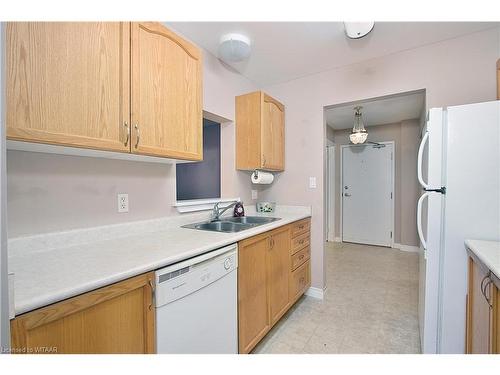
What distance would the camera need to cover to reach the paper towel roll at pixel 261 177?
236cm

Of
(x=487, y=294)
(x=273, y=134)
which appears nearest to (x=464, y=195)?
(x=487, y=294)

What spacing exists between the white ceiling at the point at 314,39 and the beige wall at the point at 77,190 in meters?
1.09

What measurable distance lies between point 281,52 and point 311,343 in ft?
7.73

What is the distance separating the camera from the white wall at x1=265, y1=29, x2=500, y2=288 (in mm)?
1726

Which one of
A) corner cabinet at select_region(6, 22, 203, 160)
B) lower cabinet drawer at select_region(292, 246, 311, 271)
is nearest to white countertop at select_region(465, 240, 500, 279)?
lower cabinet drawer at select_region(292, 246, 311, 271)

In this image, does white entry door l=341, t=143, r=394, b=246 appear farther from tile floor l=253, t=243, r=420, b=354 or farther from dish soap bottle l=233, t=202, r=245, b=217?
dish soap bottle l=233, t=202, r=245, b=217

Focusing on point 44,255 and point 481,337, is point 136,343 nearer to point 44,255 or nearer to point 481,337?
point 44,255

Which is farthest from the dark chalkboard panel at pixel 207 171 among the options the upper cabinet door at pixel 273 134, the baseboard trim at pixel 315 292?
the baseboard trim at pixel 315 292

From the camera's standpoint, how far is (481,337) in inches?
42.0

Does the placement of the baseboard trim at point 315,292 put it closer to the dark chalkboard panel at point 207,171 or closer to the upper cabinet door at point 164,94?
the dark chalkboard panel at point 207,171

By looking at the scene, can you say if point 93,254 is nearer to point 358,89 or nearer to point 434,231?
point 434,231

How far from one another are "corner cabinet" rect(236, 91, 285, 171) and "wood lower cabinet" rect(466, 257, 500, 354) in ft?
5.30

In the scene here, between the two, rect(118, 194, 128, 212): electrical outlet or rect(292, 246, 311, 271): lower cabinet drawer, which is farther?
rect(292, 246, 311, 271): lower cabinet drawer

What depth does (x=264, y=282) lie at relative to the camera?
1.64 meters
